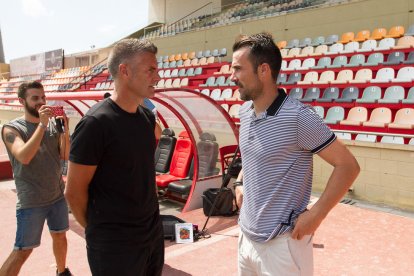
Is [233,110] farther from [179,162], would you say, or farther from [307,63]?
[179,162]

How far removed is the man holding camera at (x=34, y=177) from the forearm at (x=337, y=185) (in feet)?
6.90

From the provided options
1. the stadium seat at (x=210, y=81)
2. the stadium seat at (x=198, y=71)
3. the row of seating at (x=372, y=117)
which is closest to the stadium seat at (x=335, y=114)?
the row of seating at (x=372, y=117)

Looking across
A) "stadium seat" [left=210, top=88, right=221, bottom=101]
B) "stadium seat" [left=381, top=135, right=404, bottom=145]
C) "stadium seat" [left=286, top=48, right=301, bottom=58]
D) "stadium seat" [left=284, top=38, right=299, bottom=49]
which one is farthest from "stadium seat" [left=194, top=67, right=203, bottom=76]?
"stadium seat" [left=381, top=135, right=404, bottom=145]

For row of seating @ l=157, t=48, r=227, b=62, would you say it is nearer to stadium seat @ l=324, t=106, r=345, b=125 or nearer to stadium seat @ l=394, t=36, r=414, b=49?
stadium seat @ l=394, t=36, r=414, b=49

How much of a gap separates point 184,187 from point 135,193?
15.3ft

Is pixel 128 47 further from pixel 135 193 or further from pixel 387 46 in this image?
pixel 387 46

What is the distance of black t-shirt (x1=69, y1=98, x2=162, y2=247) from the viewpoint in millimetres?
1799

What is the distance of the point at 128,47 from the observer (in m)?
1.94

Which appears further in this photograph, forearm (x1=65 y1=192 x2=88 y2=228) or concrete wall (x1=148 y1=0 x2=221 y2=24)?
concrete wall (x1=148 y1=0 x2=221 y2=24)

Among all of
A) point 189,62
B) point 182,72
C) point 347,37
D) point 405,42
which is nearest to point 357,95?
point 405,42

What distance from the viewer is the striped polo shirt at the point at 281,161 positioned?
1.70 metres

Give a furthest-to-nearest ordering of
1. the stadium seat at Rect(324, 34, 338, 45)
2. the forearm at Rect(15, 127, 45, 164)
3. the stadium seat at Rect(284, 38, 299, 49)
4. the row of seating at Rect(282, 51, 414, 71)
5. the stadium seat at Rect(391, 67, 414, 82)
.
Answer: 1. the stadium seat at Rect(284, 38, 299, 49)
2. the stadium seat at Rect(324, 34, 338, 45)
3. the row of seating at Rect(282, 51, 414, 71)
4. the stadium seat at Rect(391, 67, 414, 82)
5. the forearm at Rect(15, 127, 45, 164)

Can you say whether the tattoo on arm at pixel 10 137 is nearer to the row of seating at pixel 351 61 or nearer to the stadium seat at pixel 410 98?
the stadium seat at pixel 410 98

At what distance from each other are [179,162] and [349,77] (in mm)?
4976
